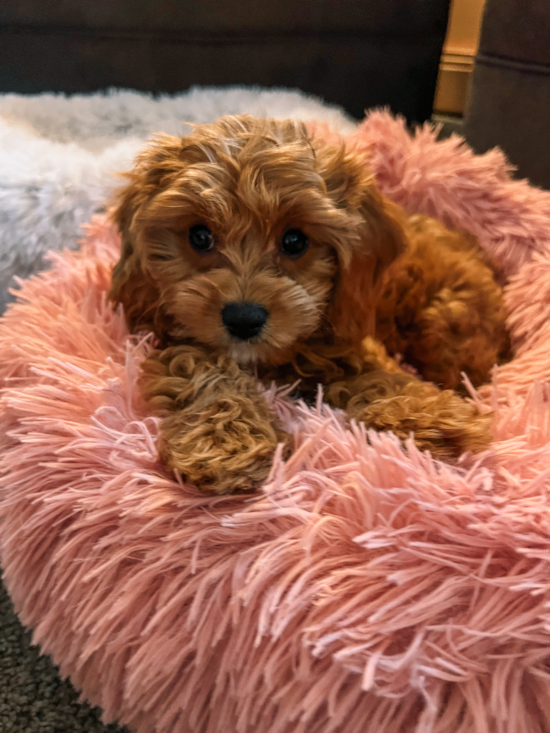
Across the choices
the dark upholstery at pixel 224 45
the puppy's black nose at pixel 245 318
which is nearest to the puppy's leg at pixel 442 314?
the puppy's black nose at pixel 245 318

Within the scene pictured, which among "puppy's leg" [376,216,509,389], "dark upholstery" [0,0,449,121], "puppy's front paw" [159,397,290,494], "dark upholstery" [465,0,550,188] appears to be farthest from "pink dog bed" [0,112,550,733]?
"dark upholstery" [0,0,449,121]

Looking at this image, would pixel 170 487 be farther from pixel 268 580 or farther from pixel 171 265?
pixel 171 265

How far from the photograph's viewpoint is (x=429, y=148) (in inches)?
60.6

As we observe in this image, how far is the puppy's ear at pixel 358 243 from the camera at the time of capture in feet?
3.09

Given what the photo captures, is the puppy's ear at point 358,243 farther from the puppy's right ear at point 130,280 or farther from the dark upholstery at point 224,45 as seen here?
the dark upholstery at point 224,45

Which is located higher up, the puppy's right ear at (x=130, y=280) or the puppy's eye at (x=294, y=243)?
the puppy's eye at (x=294, y=243)

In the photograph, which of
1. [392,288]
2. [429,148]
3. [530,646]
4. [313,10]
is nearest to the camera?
[530,646]

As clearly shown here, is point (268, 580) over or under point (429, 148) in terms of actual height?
under

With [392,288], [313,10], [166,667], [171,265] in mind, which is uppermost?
[313,10]

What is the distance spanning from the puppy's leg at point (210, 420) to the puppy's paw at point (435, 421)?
16 centimetres

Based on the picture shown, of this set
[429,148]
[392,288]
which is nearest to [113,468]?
[392,288]

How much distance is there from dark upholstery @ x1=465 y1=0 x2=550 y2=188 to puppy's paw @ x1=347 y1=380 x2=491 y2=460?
1.15 metres

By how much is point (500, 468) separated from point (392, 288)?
0.55m

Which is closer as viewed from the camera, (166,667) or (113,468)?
(166,667)
